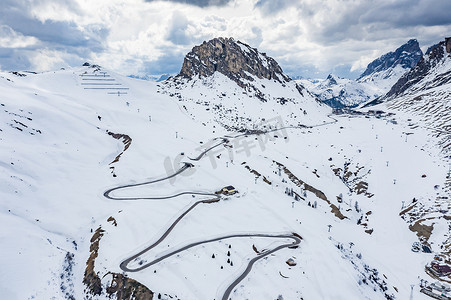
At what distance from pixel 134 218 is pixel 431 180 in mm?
→ 94172

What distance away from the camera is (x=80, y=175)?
5984cm

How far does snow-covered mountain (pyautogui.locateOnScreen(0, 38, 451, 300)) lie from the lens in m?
32.8

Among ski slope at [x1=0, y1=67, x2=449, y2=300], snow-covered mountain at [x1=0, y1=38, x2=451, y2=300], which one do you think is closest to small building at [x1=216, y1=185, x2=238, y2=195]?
snow-covered mountain at [x1=0, y1=38, x2=451, y2=300]

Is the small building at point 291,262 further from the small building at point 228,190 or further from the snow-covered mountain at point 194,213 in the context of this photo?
the small building at point 228,190

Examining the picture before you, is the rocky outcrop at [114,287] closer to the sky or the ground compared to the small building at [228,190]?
closer to the ground

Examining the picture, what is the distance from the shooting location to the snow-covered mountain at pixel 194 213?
32.8 metres

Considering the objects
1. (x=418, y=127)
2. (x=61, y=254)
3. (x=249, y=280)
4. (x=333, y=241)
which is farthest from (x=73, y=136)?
(x=418, y=127)

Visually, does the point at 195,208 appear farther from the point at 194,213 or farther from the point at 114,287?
the point at 114,287

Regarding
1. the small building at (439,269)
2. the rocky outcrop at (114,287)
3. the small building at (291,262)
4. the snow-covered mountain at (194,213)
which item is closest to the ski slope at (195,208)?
the snow-covered mountain at (194,213)

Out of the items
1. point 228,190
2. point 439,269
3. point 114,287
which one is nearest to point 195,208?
point 228,190

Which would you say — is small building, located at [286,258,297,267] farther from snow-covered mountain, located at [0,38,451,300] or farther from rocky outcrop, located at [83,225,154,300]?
rocky outcrop, located at [83,225,154,300]

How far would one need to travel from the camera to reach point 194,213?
50438 mm

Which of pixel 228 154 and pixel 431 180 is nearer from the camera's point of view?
pixel 431 180

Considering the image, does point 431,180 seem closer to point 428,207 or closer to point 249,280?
point 428,207
